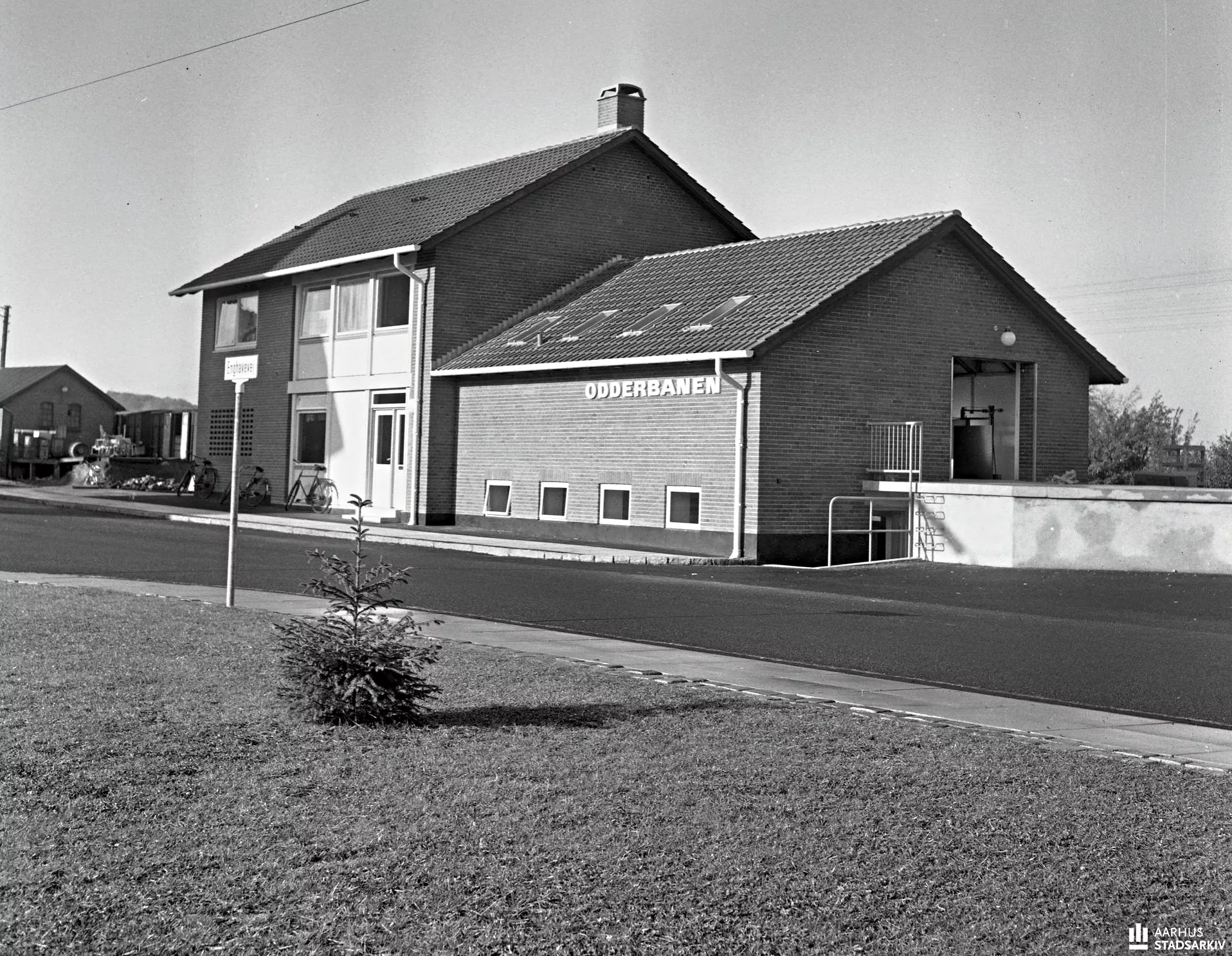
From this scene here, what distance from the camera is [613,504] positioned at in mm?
26750

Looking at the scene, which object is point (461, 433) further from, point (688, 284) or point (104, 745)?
point (104, 745)

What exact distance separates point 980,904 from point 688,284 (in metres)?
25.1

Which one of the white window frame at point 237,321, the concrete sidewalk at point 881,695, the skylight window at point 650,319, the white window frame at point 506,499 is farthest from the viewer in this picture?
the white window frame at point 237,321

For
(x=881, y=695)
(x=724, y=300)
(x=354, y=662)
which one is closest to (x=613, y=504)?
(x=724, y=300)

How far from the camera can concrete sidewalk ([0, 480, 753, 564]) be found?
922 inches

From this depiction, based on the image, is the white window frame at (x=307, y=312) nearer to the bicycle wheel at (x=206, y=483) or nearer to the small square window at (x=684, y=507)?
the bicycle wheel at (x=206, y=483)

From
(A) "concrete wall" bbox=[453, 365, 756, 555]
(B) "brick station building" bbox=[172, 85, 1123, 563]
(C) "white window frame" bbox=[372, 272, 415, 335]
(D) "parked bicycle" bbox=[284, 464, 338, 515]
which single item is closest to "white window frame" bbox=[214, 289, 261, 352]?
(B) "brick station building" bbox=[172, 85, 1123, 563]

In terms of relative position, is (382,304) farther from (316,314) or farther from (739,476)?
(739,476)

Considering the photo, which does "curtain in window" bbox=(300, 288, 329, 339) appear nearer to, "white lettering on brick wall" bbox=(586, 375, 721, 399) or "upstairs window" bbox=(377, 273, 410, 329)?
"upstairs window" bbox=(377, 273, 410, 329)

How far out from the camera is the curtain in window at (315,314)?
3475cm

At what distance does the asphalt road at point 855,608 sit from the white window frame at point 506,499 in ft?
14.0

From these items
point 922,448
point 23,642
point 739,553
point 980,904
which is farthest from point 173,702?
point 922,448

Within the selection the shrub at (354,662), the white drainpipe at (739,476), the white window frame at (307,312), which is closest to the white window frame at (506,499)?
the white drainpipe at (739,476)

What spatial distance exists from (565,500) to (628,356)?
3.52 metres
